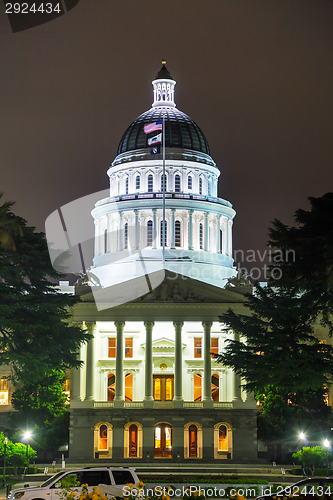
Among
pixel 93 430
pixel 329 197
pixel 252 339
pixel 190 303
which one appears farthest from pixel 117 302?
pixel 329 197

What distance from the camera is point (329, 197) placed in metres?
51.2

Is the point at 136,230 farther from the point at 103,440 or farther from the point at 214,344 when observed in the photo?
the point at 103,440

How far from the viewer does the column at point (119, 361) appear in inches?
3315

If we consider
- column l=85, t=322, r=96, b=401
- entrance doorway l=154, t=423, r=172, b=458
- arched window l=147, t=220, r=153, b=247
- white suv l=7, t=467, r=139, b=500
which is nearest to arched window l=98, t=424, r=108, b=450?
column l=85, t=322, r=96, b=401

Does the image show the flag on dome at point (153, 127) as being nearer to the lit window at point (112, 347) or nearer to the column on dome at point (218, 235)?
the column on dome at point (218, 235)

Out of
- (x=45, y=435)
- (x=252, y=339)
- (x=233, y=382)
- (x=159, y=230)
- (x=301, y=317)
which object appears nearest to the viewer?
(x=301, y=317)

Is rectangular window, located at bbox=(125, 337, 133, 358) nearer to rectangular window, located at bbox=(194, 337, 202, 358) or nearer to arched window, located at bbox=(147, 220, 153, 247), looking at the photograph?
rectangular window, located at bbox=(194, 337, 202, 358)

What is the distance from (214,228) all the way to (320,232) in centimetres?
6489

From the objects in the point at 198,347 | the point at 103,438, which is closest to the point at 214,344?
the point at 198,347

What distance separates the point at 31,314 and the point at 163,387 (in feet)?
97.0

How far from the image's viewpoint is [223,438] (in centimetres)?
8400

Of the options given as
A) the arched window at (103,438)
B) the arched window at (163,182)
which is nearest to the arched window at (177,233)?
the arched window at (163,182)

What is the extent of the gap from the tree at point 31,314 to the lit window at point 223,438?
2266 centimetres

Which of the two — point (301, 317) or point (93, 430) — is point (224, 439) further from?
point (301, 317)
